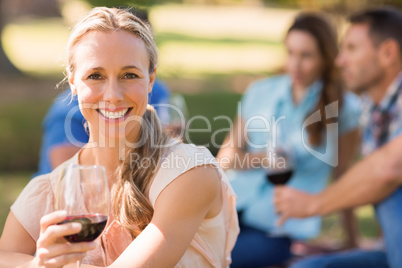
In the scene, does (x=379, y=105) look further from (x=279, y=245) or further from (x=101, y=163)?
(x=101, y=163)

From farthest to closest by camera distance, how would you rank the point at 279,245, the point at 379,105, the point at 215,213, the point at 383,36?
the point at 279,245, the point at 383,36, the point at 379,105, the point at 215,213

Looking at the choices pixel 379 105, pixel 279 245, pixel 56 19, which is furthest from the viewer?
pixel 56 19

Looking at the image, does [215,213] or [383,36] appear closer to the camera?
[215,213]

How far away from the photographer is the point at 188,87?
14.6 meters

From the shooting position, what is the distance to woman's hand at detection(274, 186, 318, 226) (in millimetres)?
3934

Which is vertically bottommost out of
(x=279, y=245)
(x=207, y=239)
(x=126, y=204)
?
(x=279, y=245)

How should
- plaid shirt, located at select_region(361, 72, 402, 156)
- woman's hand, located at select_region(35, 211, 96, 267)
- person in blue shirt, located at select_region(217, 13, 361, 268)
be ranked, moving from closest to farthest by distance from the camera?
woman's hand, located at select_region(35, 211, 96, 267) < plaid shirt, located at select_region(361, 72, 402, 156) < person in blue shirt, located at select_region(217, 13, 361, 268)

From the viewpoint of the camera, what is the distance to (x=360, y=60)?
4.45 m

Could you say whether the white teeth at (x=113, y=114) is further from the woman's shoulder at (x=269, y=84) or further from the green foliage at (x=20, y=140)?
the green foliage at (x=20, y=140)

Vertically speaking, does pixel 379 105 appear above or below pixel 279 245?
above

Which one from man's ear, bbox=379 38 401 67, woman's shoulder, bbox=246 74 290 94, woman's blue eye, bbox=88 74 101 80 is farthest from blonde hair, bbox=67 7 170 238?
woman's shoulder, bbox=246 74 290 94

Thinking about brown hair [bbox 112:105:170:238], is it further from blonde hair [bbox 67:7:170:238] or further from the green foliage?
the green foliage

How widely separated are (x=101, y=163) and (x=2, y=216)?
204 inches

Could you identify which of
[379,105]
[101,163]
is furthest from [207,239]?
[379,105]
